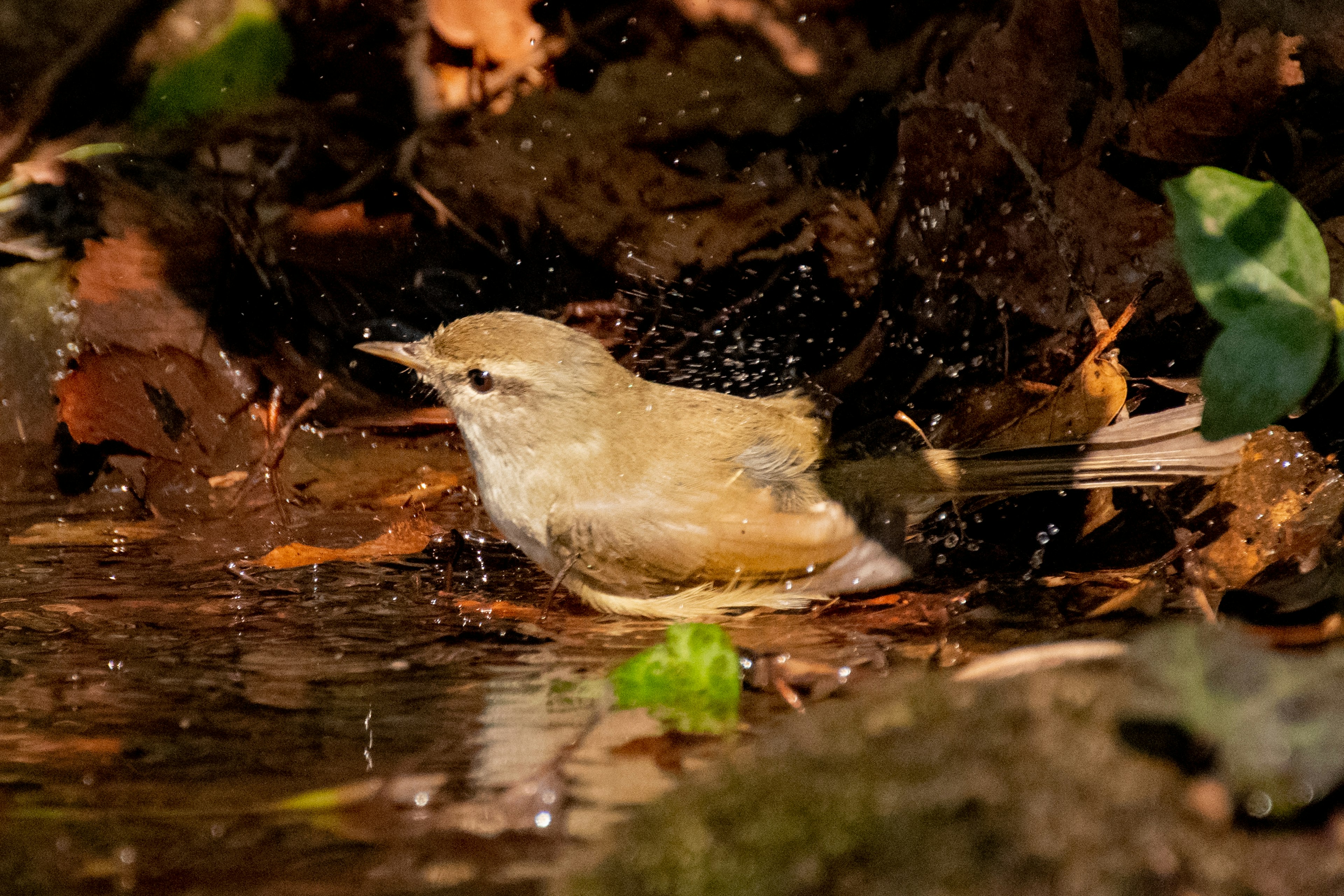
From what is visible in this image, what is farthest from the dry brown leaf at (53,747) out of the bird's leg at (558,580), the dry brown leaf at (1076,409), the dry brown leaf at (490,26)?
the dry brown leaf at (490,26)

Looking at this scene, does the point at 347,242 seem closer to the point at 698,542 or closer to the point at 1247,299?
the point at 698,542

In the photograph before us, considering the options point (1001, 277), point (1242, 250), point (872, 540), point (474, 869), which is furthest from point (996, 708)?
point (1001, 277)

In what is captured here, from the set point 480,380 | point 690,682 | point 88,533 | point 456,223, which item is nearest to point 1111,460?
point 690,682

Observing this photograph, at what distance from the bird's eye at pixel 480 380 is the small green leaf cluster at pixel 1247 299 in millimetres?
2288

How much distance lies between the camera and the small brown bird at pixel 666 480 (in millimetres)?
3928

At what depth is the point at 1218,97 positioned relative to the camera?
4.16 m

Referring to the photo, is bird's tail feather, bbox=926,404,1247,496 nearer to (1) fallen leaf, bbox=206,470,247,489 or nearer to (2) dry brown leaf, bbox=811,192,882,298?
(2) dry brown leaf, bbox=811,192,882,298

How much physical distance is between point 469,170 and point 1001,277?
2.44 m

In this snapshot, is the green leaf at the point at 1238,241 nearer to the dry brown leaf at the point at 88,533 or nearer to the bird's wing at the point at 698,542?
the bird's wing at the point at 698,542

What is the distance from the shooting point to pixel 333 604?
157 inches

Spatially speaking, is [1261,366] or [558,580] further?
[558,580]

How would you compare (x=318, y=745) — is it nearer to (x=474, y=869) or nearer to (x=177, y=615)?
(x=474, y=869)

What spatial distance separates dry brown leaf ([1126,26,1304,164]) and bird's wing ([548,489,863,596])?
1789 mm

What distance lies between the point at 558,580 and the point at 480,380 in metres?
0.75
